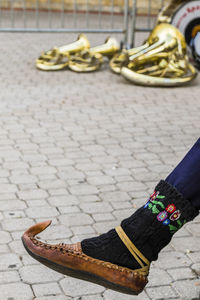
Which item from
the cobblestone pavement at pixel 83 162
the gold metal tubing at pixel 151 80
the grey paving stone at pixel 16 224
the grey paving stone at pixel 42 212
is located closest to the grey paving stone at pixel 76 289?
the cobblestone pavement at pixel 83 162

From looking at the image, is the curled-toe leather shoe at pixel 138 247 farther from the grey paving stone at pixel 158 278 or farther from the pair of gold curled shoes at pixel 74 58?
the pair of gold curled shoes at pixel 74 58

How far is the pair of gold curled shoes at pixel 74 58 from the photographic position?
813 centimetres

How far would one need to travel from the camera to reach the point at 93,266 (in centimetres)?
260

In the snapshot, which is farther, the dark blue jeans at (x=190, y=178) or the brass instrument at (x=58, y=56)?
the brass instrument at (x=58, y=56)

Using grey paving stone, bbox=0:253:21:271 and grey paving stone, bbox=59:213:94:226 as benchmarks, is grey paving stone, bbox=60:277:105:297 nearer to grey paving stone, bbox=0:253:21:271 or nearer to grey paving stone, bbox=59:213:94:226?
grey paving stone, bbox=0:253:21:271

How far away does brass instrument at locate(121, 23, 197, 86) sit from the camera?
7.48m

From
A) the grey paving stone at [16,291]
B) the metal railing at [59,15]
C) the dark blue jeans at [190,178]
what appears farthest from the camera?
the metal railing at [59,15]

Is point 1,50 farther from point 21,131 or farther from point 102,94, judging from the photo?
point 21,131

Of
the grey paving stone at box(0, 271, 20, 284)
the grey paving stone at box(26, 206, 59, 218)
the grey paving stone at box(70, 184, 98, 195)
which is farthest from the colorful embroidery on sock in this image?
the grey paving stone at box(70, 184, 98, 195)

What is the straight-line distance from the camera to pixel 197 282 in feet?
10.3

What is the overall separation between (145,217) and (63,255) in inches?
14.6

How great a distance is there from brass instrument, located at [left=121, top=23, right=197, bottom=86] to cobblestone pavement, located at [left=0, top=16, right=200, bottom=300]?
0.40 feet

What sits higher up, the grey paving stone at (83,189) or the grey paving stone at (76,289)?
the grey paving stone at (76,289)

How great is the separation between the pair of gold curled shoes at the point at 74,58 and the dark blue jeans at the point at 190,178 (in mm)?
5754
